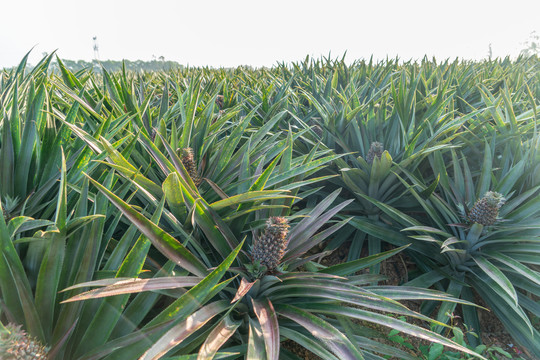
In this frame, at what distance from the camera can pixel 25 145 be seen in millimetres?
1229

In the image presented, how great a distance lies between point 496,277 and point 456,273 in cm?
32

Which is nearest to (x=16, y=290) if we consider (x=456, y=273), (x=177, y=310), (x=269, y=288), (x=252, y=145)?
(x=177, y=310)

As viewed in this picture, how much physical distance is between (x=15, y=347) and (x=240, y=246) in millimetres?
485

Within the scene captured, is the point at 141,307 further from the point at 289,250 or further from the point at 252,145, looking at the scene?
the point at 252,145

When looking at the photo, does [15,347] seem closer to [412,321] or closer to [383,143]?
[412,321]

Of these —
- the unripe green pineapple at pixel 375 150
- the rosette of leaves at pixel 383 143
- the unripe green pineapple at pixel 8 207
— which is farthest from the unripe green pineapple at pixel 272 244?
the unripe green pineapple at pixel 375 150

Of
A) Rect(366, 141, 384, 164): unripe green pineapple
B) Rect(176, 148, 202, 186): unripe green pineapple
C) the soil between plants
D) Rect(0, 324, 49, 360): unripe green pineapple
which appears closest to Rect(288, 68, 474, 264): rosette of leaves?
Rect(366, 141, 384, 164): unripe green pineapple

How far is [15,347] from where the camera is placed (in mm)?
601

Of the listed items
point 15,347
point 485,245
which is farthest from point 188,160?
point 485,245

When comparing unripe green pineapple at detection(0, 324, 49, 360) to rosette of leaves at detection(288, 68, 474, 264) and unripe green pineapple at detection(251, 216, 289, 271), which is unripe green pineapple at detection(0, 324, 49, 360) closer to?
unripe green pineapple at detection(251, 216, 289, 271)

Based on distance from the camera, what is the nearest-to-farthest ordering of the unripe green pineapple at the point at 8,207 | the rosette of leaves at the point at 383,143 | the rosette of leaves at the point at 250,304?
1. the rosette of leaves at the point at 250,304
2. the unripe green pineapple at the point at 8,207
3. the rosette of leaves at the point at 383,143

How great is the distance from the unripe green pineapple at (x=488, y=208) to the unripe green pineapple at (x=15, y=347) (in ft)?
5.04

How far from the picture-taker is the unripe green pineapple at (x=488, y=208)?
1277 mm

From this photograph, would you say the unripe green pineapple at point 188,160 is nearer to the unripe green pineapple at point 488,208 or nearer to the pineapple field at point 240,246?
the pineapple field at point 240,246
